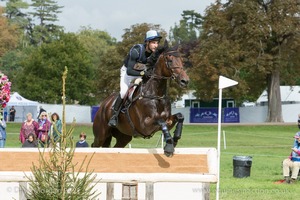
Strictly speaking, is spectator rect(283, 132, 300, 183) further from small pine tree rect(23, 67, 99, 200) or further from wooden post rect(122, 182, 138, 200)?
small pine tree rect(23, 67, 99, 200)

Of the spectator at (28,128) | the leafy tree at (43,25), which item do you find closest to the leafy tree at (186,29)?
the leafy tree at (43,25)

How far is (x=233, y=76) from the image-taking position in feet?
165

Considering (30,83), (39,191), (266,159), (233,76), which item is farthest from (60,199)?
(30,83)

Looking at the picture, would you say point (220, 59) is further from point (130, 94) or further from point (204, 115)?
point (130, 94)

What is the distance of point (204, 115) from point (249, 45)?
10154mm

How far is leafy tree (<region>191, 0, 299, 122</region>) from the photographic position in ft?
162

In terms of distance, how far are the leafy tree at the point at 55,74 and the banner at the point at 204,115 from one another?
12465 mm

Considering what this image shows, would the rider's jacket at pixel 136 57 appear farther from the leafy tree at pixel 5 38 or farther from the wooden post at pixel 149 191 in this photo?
the leafy tree at pixel 5 38

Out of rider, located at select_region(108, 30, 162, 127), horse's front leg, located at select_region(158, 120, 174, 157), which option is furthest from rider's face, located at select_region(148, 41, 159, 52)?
horse's front leg, located at select_region(158, 120, 174, 157)

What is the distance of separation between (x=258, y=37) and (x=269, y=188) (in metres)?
38.7

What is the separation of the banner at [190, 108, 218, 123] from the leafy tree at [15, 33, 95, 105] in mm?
12465

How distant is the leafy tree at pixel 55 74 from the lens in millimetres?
63531

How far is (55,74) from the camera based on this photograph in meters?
64.5

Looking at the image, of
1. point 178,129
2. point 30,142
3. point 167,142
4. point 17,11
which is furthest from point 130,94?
point 17,11
